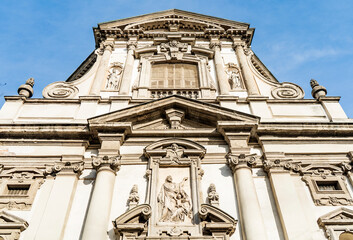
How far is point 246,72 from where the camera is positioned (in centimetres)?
1305

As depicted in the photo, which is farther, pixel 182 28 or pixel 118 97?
pixel 182 28

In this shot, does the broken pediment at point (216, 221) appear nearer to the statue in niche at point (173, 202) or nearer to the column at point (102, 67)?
the statue in niche at point (173, 202)

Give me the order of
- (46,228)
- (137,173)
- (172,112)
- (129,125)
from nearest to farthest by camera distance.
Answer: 1. (46,228)
2. (137,173)
3. (129,125)
4. (172,112)

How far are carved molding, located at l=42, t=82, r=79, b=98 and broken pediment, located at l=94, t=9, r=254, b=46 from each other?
149 inches

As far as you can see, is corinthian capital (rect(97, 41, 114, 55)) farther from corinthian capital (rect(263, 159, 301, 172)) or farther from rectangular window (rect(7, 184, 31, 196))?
corinthian capital (rect(263, 159, 301, 172))

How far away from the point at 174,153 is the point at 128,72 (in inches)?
189

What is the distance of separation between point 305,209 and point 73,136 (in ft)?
22.3

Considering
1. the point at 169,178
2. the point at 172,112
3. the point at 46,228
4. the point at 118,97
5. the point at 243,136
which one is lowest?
the point at 46,228

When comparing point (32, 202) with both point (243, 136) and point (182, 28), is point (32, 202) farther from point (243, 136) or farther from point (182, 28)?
point (182, 28)

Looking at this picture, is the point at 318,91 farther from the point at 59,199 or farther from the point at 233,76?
the point at 59,199

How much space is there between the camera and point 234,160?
924 cm

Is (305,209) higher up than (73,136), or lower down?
lower down

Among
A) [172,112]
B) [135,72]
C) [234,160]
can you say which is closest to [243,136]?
[234,160]

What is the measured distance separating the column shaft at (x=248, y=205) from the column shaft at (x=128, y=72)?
5.32 metres
